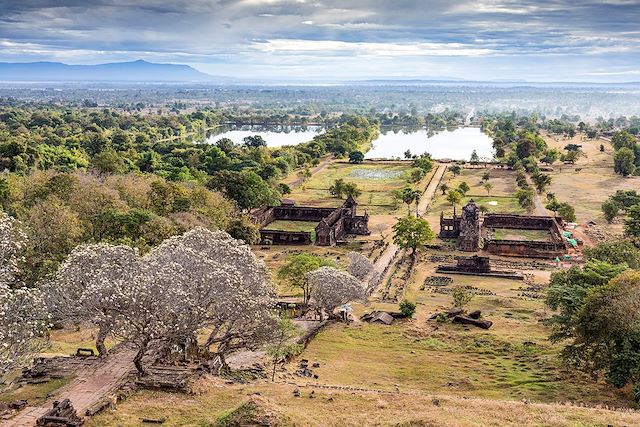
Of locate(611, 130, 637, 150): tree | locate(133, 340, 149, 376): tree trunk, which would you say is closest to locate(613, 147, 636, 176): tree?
locate(611, 130, 637, 150): tree

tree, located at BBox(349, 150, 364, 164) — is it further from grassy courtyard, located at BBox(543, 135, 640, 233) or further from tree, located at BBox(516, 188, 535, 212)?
tree, located at BBox(516, 188, 535, 212)

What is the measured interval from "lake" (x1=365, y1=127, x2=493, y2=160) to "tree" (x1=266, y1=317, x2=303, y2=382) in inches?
4315

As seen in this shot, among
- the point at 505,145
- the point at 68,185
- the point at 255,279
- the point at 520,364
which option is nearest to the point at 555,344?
the point at 520,364

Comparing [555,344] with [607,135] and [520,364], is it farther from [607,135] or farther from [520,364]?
[607,135]

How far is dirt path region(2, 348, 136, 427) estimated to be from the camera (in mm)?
21531

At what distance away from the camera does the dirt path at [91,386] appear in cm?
2153

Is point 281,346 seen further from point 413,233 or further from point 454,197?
point 454,197

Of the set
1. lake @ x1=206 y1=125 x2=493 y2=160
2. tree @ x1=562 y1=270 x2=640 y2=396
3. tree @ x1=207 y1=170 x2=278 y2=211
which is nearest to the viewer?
tree @ x1=562 y1=270 x2=640 y2=396

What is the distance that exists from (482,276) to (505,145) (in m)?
93.1

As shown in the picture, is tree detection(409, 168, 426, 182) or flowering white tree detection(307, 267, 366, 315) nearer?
flowering white tree detection(307, 267, 366, 315)

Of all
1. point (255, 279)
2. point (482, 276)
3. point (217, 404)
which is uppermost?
point (255, 279)

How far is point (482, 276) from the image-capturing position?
5138 centimetres

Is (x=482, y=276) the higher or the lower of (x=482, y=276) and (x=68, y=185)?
the lower

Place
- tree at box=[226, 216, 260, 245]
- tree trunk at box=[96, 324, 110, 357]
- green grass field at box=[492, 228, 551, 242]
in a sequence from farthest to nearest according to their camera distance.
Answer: green grass field at box=[492, 228, 551, 242] → tree at box=[226, 216, 260, 245] → tree trunk at box=[96, 324, 110, 357]
